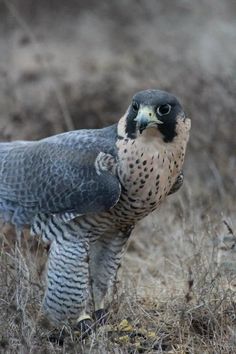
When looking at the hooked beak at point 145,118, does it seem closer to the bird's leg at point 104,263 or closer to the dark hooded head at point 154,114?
the dark hooded head at point 154,114

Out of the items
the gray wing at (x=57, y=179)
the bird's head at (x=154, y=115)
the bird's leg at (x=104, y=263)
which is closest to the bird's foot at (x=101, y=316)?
the bird's leg at (x=104, y=263)

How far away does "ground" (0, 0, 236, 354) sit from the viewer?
4711mm

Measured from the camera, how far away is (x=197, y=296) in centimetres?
500

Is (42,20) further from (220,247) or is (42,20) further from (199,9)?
(220,247)

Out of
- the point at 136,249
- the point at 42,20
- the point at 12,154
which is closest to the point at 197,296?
the point at 12,154

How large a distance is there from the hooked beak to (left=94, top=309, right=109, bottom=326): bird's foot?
3.49 ft

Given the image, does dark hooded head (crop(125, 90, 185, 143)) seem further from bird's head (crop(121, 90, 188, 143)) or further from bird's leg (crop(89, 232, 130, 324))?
bird's leg (crop(89, 232, 130, 324))

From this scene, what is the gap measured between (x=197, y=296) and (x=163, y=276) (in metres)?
0.86

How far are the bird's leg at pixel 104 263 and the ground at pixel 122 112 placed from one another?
0.12 metres

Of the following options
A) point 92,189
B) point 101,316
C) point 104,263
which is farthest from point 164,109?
point 101,316

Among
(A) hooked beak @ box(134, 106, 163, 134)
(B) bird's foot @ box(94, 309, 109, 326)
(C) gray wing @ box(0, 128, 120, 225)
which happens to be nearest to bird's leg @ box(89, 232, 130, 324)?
(B) bird's foot @ box(94, 309, 109, 326)

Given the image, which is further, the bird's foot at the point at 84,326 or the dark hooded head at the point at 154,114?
the bird's foot at the point at 84,326

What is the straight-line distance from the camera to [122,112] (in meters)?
8.77

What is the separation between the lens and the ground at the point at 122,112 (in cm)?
471
